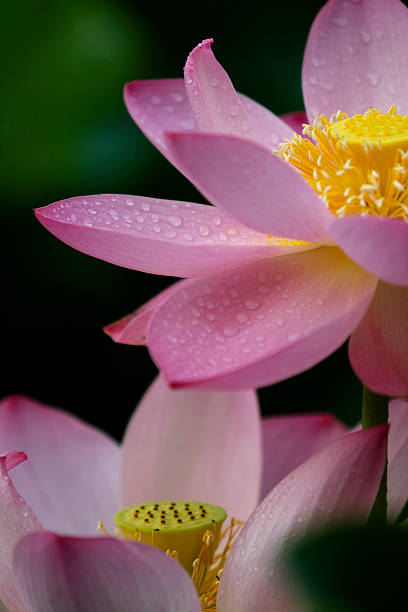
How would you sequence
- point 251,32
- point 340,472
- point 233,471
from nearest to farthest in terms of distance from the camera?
point 340,472 < point 233,471 < point 251,32

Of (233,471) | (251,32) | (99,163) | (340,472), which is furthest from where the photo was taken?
(251,32)

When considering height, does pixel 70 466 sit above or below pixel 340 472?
below

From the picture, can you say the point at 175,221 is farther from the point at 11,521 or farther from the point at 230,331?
the point at 11,521

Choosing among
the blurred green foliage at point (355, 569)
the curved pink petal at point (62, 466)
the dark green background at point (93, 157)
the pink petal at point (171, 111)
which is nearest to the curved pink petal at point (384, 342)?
the blurred green foliage at point (355, 569)

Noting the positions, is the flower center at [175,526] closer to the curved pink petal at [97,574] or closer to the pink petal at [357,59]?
the curved pink petal at [97,574]

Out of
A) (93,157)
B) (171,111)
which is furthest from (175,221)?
(93,157)

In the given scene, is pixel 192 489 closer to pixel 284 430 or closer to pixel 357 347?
pixel 284 430

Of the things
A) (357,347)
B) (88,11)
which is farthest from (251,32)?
(357,347)
